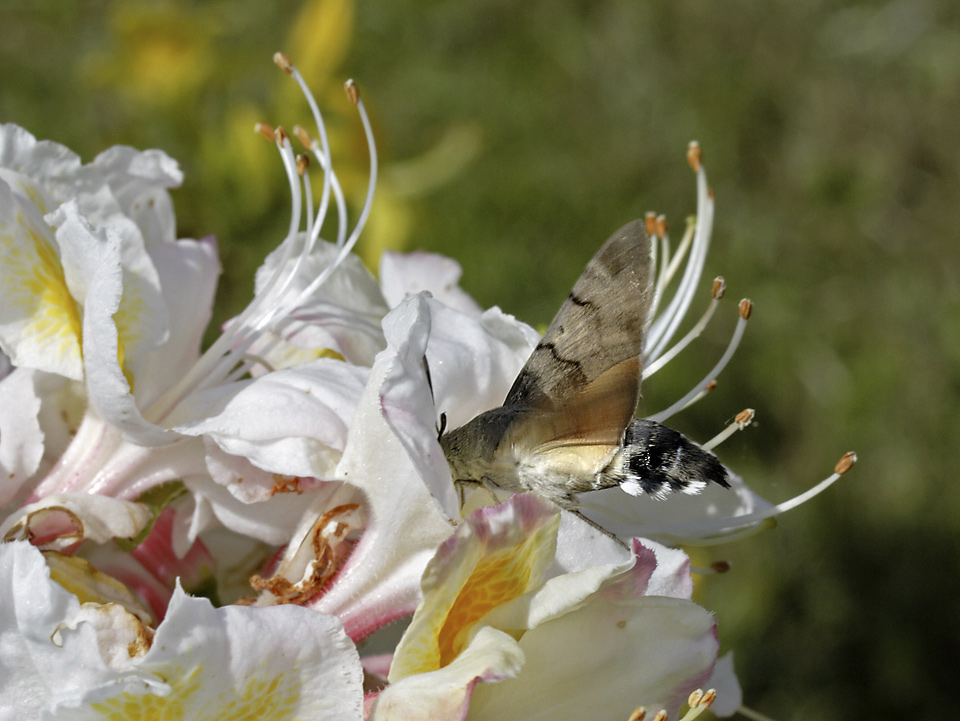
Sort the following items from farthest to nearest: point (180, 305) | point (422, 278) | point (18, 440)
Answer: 1. point (422, 278)
2. point (180, 305)
3. point (18, 440)

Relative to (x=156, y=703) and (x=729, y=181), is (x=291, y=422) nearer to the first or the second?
(x=156, y=703)

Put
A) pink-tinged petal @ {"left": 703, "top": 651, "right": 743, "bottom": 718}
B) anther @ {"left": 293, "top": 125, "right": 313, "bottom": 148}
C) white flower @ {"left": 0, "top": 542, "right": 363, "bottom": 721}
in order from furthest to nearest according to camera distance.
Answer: anther @ {"left": 293, "top": 125, "right": 313, "bottom": 148}, pink-tinged petal @ {"left": 703, "top": 651, "right": 743, "bottom": 718}, white flower @ {"left": 0, "top": 542, "right": 363, "bottom": 721}

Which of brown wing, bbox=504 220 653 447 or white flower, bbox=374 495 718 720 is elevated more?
brown wing, bbox=504 220 653 447

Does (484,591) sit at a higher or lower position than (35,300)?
lower

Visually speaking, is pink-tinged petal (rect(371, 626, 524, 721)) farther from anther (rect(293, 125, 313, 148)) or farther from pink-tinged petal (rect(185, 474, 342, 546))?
anther (rect(293, 125, 313, 148))

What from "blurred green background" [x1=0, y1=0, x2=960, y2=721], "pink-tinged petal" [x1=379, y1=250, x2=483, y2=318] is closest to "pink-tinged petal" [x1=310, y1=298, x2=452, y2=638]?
"pink-tinged petal" [x1=379, y1=250, x2=483, y2=318]

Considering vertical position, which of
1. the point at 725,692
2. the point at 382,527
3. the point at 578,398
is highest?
the point at 578,398

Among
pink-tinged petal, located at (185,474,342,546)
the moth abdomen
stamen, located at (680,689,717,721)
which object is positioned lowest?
stamen, located at (680,689,717,721)

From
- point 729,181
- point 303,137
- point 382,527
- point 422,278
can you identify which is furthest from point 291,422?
point 729,181
